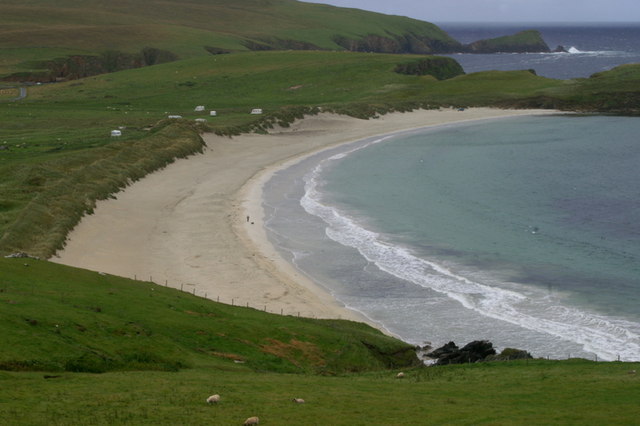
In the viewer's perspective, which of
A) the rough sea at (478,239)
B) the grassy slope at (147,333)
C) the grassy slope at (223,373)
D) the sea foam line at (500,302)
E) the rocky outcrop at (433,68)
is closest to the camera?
the grassy slope at (223,373)

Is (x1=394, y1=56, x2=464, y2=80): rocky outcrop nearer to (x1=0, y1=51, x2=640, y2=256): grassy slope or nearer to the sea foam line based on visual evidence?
(x1=0, y1=51, x2=640, y2=256): grassy slope

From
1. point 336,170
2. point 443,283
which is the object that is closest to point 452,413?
point 443,283

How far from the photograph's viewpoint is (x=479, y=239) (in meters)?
54.6

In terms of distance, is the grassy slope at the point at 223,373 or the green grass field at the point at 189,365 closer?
the grassy slope at the point at 223,373

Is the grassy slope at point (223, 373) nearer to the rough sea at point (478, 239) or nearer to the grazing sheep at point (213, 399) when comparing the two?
the grazing sheep at point (213, 399)

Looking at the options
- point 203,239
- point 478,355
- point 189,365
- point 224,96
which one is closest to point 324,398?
point 189,365

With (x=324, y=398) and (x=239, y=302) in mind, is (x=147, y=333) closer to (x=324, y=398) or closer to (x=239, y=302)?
(x=324, y=398)

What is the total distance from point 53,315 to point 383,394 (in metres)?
12.0

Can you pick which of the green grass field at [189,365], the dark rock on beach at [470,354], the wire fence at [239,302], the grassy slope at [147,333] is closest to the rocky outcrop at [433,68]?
the green grass field at [189,365]

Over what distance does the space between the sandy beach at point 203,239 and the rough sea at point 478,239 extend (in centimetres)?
194

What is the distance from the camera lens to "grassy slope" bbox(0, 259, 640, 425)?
20.7m

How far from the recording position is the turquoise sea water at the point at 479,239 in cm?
3891

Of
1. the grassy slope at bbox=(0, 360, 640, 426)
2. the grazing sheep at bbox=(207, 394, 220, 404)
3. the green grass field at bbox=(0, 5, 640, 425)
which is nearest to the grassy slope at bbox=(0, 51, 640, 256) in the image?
the green grass field at bbox=(0, 5, 640, 425)

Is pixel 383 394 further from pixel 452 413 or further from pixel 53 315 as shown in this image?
pixel 53 315
